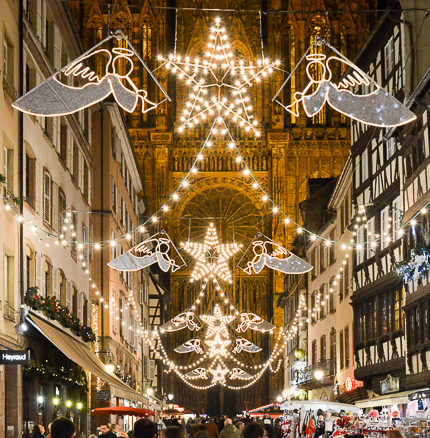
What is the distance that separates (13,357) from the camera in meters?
14.5

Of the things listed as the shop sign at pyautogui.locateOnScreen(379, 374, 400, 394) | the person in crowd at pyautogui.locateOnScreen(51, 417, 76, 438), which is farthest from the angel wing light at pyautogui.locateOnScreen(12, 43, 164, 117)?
the shop sign at pyautogui.locateOnScreen(379, 374, 400, 394)

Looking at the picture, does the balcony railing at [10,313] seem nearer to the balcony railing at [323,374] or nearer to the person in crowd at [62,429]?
the person in crowd at [62,429]

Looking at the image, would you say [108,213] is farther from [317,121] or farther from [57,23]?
[317,121]

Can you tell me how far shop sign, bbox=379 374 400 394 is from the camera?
76.9ft

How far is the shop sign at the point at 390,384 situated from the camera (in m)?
23.5

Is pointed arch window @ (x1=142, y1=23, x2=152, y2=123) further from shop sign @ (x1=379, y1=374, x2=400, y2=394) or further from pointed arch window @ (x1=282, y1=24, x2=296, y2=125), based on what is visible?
shop sign @ (x1=379, y1=374, x2=400, y2=394)

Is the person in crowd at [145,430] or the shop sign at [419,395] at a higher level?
the person in crowd at [145,430]

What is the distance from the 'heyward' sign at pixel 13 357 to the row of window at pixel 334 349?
57.5 ft

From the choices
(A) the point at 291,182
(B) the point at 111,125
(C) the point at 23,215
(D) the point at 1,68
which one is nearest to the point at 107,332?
(B) the point at 111,125

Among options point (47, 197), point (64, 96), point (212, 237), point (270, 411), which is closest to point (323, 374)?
point (270, 411)

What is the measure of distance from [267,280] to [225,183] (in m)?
6.75

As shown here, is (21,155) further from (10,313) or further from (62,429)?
(62,429)

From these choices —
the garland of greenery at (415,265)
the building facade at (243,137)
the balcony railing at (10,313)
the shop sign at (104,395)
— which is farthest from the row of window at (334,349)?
the building facade at (243,137)

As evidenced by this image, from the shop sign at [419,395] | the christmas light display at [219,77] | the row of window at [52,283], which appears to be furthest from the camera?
the row of window at [52,283]
